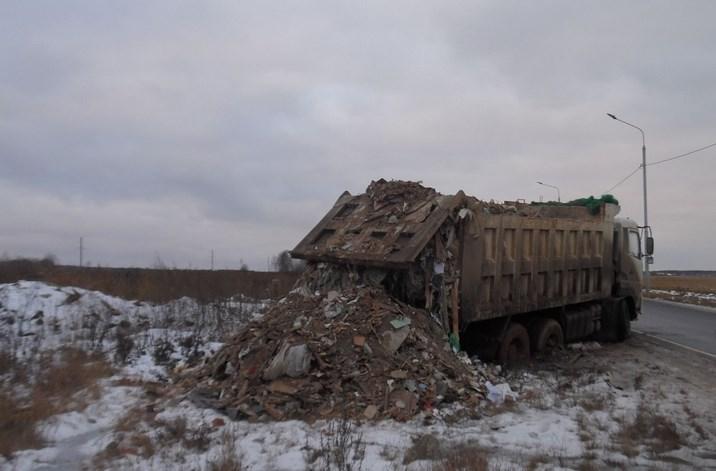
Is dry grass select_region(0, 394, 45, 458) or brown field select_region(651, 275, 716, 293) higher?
brown field select_region(651, 275, 716, 293)

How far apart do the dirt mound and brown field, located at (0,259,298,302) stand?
8730mm

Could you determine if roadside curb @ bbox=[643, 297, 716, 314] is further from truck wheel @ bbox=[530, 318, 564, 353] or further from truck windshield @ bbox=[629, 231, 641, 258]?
truck wheel @ bbox=[530, 318, 564, 353]

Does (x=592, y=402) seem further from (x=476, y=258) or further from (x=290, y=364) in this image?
(x=290, y=364)

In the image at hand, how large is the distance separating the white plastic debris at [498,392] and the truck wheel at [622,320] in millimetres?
7065

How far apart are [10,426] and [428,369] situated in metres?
4.40

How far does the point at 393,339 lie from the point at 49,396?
13.2 ft

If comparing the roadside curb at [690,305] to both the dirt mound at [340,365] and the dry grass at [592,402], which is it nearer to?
the dry grass at [592,402]

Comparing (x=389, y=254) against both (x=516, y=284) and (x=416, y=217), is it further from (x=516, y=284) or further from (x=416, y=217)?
(x=516, y=284)

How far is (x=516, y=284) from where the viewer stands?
947 cm

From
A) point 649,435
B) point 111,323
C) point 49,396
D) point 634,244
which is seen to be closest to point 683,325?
point 634,244

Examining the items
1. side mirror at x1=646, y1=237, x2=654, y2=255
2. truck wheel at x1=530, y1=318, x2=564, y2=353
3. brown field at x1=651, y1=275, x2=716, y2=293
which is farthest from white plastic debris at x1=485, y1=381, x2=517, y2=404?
brown field at x1=651, y1=275, x2=716, y2=293

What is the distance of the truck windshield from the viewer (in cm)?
1393

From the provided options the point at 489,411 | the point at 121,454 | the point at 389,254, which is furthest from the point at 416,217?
the point at 121,454

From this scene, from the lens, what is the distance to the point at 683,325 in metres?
18.1
